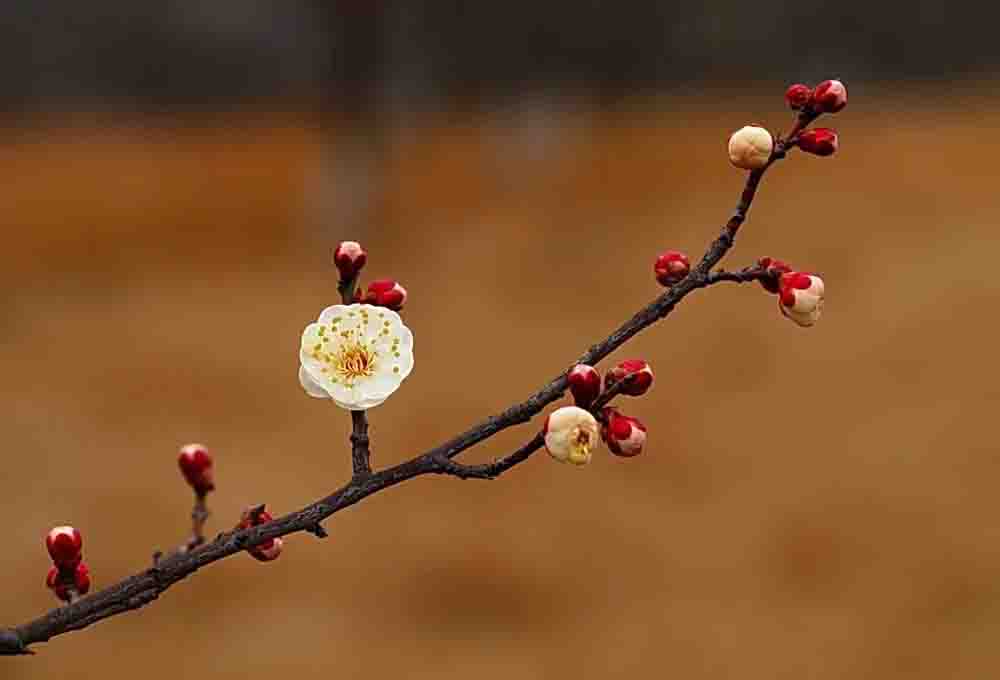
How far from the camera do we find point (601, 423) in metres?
0.48

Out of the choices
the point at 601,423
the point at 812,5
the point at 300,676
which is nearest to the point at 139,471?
the point at 300,676

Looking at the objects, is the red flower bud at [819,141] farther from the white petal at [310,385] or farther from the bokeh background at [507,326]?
the bokeh background at [507,326]

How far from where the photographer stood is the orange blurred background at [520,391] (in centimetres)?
225

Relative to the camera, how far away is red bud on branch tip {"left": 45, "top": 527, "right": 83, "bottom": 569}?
525 millimetres

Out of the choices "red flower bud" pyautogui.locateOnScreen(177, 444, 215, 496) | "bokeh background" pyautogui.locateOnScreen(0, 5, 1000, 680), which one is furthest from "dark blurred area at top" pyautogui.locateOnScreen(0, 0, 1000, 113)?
"red flower bud" pyautogui.locateOnScreen(177, 444, 215, 496)

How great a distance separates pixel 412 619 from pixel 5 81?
9.30 ft

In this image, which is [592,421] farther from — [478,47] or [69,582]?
[478,47]

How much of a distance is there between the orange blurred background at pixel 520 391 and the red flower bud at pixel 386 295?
1.70 m

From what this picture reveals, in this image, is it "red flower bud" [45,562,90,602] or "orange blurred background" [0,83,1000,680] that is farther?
"orange blurred background" [0,83,1000,680]

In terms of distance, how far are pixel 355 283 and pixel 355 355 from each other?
30mm

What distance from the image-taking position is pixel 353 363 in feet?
1.76

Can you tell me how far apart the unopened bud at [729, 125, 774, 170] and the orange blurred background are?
1772 millimetres

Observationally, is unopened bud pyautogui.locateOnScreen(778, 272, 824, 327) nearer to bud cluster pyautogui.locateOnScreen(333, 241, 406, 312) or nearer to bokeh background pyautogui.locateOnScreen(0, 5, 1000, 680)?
bud cluster pyautogui.locateOnScreen(333, 241, 406, 312)

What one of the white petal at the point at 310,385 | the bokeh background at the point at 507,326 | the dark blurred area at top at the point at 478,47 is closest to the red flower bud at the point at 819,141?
the white petal at the point at 310,385
